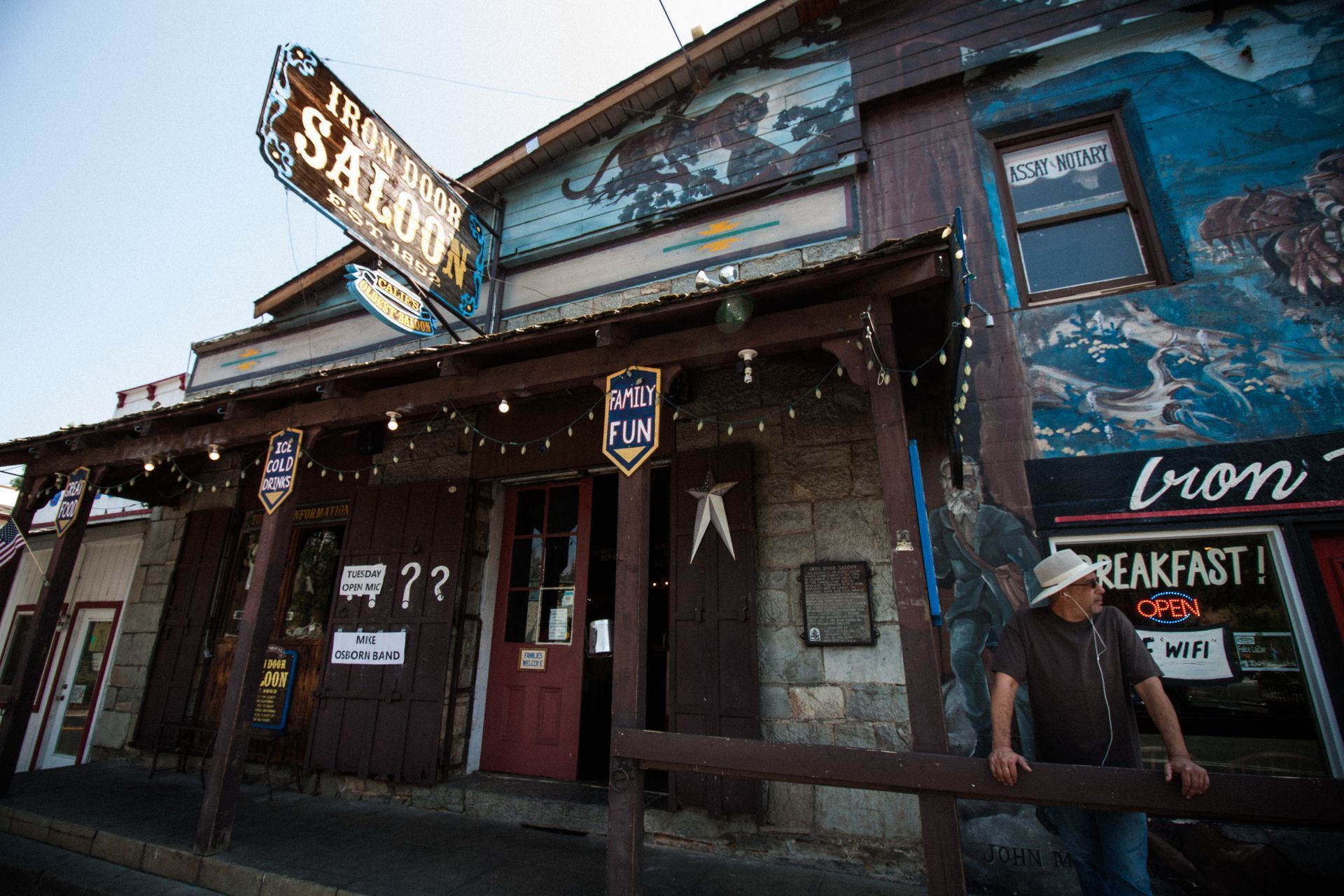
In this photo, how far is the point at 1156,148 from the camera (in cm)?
474

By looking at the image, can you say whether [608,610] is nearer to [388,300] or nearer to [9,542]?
[388,300]

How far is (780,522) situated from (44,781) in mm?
8048

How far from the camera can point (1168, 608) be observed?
3969 millimetres

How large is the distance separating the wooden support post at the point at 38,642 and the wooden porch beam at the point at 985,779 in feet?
21.3

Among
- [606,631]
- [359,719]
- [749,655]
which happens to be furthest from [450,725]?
[749,655]

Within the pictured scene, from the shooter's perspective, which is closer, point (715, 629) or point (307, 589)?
point (715, 629)

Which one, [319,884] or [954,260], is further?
[319,884]

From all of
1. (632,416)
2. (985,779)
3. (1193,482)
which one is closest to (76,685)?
(632,416)

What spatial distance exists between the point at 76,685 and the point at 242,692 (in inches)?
291

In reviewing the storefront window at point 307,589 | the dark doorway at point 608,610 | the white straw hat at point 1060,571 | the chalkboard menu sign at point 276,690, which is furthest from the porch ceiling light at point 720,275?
the chalkboard menu sign at point 276,690

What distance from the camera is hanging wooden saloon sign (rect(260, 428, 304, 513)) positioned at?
5.26 m

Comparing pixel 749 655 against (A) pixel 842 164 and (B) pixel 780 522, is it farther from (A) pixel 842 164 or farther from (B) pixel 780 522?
(A) pixel 842 164

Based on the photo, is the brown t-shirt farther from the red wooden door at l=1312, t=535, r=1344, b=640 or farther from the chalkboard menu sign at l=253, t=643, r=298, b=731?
the chalkboard menu sign at l=253, t=643, r=298, b=731

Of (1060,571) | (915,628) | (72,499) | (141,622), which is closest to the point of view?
(1060,571)
